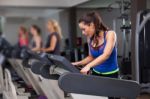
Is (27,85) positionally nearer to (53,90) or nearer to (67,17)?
(53,90)

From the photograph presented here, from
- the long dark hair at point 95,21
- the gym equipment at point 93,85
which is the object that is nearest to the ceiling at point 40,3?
the long dark hair at point 95,21

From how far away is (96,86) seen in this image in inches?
86.0

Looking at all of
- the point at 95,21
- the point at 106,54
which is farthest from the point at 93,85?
the point at 95,21

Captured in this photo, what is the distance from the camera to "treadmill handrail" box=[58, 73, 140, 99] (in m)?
2.12

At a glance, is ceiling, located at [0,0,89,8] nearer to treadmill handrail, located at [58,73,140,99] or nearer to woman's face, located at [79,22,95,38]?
woman's face, located at [79,22,95,38]

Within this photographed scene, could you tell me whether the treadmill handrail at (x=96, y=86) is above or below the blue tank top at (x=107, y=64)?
below

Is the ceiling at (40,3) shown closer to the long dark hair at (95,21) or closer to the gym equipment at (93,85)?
the long dark hair at (95,21)

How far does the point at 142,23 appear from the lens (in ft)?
11.2

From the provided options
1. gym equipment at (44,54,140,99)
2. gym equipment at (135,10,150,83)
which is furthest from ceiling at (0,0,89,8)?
gym equipment at (44,54,140,99)

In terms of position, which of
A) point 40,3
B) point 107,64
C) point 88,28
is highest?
point 40,3

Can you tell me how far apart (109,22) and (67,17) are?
231cm

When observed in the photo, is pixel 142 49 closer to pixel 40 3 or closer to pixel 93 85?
pixel 93 85

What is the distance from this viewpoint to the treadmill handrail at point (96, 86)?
2.12 metres

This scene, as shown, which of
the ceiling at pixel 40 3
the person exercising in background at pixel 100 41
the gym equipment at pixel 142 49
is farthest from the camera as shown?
the ceiling at pixel 40 3
